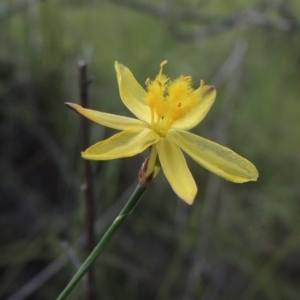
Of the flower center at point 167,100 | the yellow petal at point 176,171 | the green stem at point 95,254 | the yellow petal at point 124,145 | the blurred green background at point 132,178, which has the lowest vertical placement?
the blurred green background at point 132,178

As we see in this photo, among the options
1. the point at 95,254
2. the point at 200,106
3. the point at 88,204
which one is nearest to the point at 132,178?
the point at 88,204

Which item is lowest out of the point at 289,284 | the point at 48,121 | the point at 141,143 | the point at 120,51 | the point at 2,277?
the point at 289,284

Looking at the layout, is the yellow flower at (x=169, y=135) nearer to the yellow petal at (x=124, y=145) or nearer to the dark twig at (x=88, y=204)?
the yellow petal at (x=124, y=145)

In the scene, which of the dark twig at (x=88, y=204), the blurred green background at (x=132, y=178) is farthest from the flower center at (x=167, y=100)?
the blurred green background at (x=132, y=178)

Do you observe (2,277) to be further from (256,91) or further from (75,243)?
(256,91)

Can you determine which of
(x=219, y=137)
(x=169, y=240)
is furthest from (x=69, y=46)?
(x=169, y=240)

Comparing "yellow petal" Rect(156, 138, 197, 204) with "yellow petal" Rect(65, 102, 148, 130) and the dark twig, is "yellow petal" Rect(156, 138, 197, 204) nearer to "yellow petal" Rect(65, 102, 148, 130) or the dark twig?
"yellow petal" Rect(65, 102, 148, 130)
